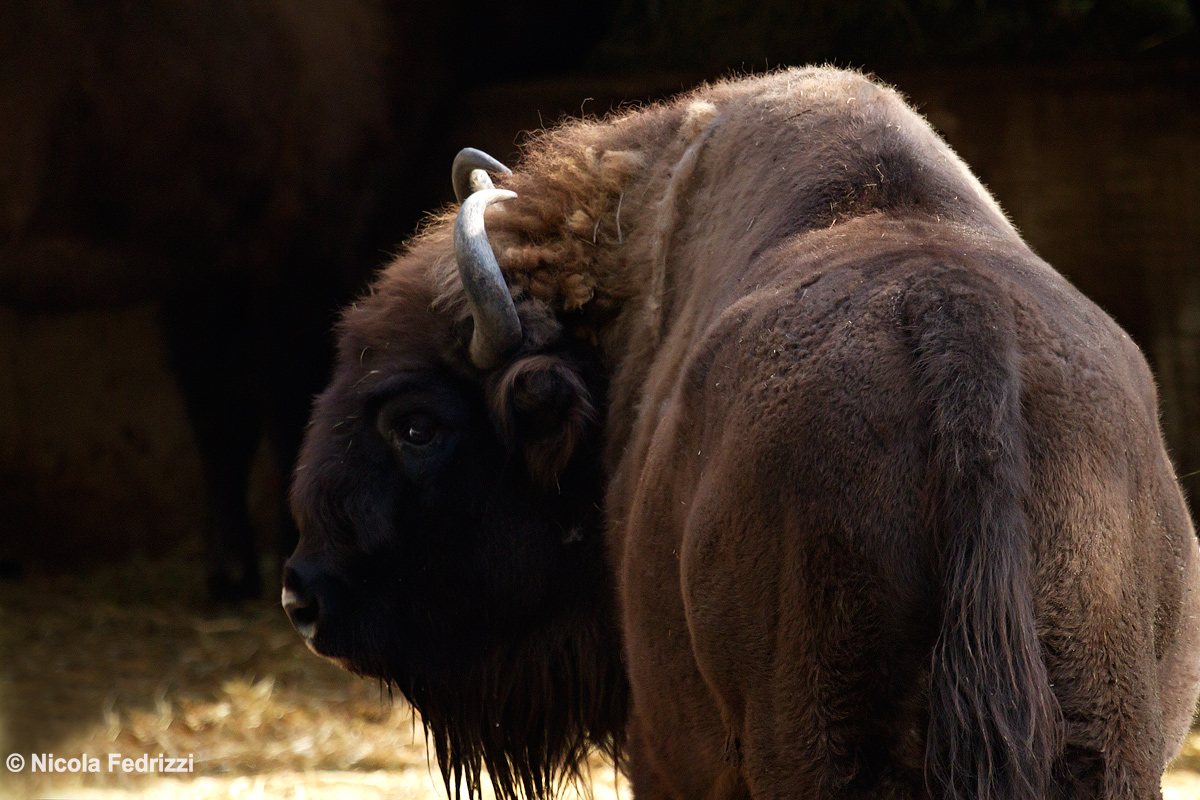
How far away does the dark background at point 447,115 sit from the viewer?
13.8ft

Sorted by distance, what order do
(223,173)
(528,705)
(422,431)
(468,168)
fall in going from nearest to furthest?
(422,431) < (528,705) < (468,168) < (223,173)

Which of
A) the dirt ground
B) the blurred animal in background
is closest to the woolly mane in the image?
the dirt ground

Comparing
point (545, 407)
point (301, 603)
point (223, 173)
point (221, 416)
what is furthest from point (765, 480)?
point (221, 416)

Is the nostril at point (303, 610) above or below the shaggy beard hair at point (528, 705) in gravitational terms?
above

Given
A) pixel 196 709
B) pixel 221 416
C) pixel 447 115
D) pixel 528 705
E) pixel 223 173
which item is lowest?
pixel 196 709

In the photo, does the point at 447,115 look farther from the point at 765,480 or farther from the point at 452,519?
the point at 765,480

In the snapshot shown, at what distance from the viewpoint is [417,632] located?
2316 millimetres

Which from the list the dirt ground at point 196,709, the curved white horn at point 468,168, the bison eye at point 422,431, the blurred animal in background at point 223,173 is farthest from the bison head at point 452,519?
the blurred animal in background at point 223,173

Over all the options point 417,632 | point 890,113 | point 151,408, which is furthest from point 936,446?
point 151,408

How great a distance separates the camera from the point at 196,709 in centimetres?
392

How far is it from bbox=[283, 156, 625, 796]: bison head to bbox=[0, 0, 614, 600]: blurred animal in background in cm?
221

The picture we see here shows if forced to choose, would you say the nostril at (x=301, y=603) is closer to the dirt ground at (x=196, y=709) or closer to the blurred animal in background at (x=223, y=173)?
the dirt ground at (x=196, y=709)

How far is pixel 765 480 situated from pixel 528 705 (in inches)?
51.5

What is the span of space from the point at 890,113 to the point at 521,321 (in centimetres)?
75
